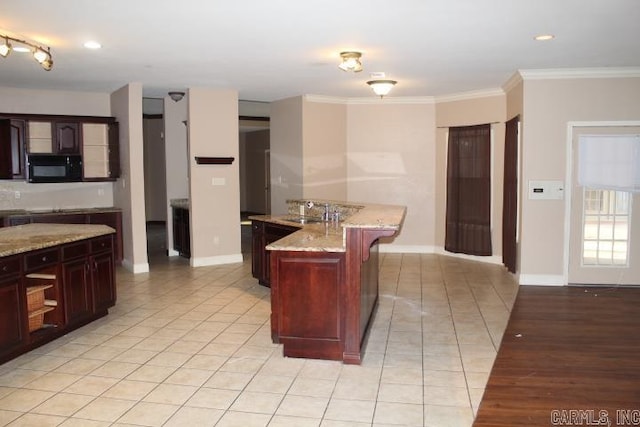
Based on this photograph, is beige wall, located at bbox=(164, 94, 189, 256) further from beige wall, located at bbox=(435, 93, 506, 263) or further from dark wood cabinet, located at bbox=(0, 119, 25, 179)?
beige wall, located at bbox=(435, 93, 506, 263)

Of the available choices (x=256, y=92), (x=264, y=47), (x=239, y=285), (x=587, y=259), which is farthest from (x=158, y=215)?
(x=587, y=259)

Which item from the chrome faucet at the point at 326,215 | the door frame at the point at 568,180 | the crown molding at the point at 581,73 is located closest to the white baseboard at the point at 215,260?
the chrome faucet at the point at 326,215

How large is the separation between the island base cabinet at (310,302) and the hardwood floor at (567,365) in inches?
45.6

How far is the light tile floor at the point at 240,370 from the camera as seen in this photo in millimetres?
3127

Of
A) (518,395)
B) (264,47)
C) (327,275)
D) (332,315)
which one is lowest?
(518,395)

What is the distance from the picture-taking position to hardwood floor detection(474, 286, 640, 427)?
311cm

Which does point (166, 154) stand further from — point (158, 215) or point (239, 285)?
point (158, 215)

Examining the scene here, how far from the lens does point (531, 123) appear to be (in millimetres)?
6352

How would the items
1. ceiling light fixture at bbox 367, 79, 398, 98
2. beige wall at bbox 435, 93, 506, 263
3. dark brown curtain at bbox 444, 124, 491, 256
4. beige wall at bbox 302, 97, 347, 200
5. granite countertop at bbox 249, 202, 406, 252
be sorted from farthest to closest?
1. beige wall at bbox 302, 97, 347, 200
2. dark brown curtain at bbox 444, 124, 491, 256
3. beige wall at bbox 435, 93, 506, 263
4. ceiling light fixture at bbox 367, 79, 398, 98
5. granite countertop at bbox 249, 202, 406, 252

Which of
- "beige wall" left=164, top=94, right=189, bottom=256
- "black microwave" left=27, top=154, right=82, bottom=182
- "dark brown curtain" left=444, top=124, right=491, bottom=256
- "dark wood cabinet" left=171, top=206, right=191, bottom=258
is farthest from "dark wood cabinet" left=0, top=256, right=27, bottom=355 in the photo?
"dark brown curtain" left=444, top=124, right=491, bottom=256

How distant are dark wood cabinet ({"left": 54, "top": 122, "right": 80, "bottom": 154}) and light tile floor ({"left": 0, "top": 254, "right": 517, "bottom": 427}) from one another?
2.61 metres

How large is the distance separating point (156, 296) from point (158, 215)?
7350mm

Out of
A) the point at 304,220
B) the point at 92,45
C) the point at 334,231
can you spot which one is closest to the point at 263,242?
the point at 304,220

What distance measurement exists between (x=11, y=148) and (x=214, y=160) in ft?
8.68
